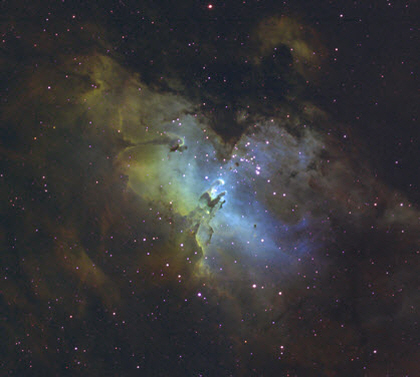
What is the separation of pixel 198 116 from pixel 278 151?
0.69 metres

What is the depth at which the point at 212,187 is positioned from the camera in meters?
2.27

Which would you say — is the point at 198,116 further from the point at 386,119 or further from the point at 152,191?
the point at 386,119

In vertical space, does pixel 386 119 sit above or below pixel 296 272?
above

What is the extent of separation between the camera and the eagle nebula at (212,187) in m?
2.23

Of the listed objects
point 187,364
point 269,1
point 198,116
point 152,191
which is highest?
point 269,1

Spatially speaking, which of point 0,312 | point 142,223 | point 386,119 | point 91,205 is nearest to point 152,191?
point 142,223

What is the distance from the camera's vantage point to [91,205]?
2.32 m

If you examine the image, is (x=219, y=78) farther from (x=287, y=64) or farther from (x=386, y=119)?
(x=386, y=119)

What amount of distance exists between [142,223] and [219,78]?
4.31ft

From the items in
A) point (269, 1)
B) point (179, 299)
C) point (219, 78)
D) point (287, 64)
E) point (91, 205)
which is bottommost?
point (179, 299)

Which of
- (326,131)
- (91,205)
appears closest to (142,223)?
(91,205)

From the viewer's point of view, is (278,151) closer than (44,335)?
Yes

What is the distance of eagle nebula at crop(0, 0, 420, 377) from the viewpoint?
2.23m

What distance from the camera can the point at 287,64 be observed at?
7.30 ft
